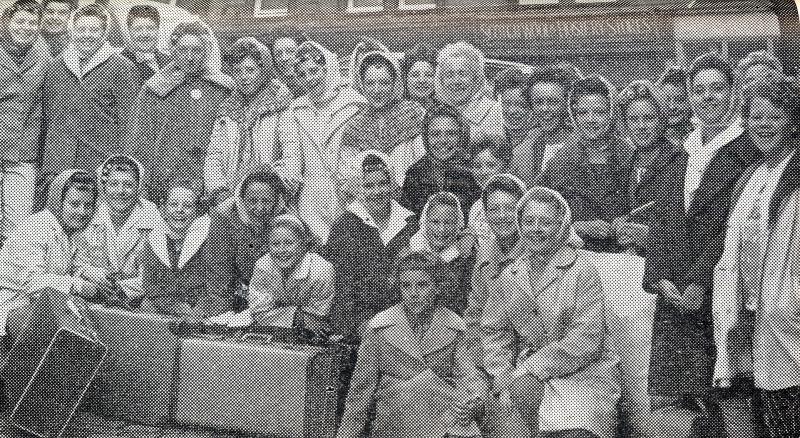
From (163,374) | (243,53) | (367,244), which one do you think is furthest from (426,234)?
(163,374)

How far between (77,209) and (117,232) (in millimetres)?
298

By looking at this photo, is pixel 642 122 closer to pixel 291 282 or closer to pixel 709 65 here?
pixel 709 65

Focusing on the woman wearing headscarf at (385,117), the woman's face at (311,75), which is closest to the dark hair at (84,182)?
the woman's face at (311,75)

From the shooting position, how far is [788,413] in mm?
3811

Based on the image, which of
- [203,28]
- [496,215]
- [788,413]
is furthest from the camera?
[203,28]

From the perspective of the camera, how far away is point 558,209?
4027 millimetres

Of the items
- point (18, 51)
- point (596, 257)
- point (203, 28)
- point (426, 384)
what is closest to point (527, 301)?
point (596, 257)

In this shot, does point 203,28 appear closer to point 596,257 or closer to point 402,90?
point 402,90

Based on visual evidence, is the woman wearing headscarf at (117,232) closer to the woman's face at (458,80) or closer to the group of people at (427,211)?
the group of people at (427,211)

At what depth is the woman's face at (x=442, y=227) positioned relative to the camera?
4.05 metres

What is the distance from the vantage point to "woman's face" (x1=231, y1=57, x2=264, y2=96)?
4.37 m

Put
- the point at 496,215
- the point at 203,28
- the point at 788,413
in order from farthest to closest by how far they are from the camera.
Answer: the point at 203,28
the point at 496,215
the point at 788,413

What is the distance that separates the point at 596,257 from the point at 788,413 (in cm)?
124

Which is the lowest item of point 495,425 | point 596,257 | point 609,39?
point 495,425
